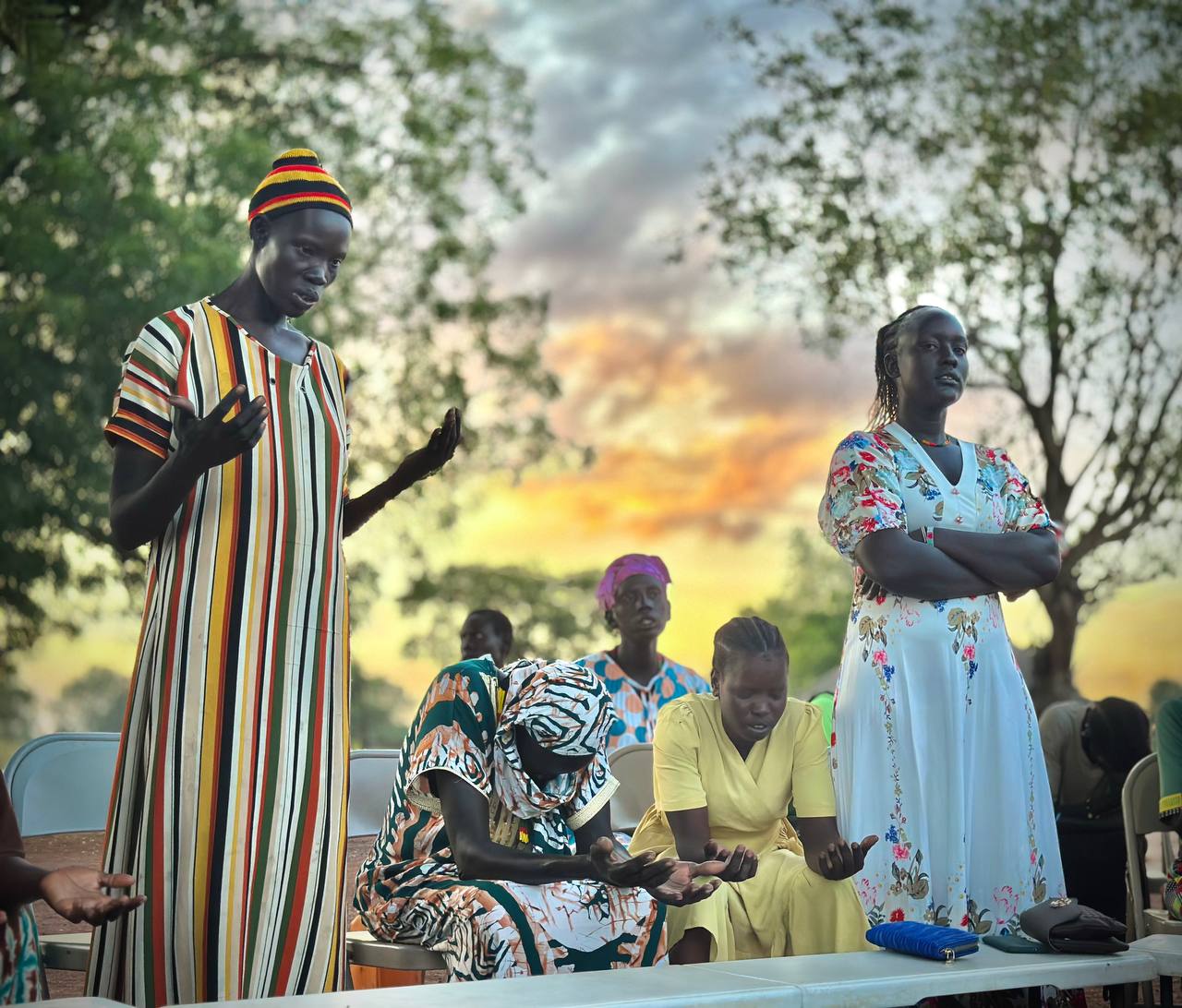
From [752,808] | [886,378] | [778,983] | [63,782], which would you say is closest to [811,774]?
[752,808]

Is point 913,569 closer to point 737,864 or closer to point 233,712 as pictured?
point 737,864

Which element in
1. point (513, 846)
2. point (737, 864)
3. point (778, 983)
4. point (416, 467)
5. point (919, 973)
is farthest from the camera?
point (513, 846)

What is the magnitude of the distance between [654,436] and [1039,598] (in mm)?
3988

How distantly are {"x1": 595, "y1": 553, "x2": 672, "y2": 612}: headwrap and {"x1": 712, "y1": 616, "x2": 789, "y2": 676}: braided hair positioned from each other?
7.41ft

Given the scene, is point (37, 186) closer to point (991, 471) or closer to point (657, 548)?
point (657, 548)

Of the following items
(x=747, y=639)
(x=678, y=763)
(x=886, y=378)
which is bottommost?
(x=678, y=763)

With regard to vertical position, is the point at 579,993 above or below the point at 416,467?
below

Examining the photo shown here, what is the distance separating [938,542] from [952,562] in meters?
0.07

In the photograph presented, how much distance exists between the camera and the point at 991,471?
365 centimetres

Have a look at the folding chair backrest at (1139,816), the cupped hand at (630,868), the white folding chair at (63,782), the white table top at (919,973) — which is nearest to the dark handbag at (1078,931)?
the white table top at (919,973)

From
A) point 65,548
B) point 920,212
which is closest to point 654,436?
point 920,212

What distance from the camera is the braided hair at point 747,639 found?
12.9ft

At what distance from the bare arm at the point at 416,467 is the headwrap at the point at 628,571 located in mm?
3364

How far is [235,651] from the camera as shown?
2566 mm
